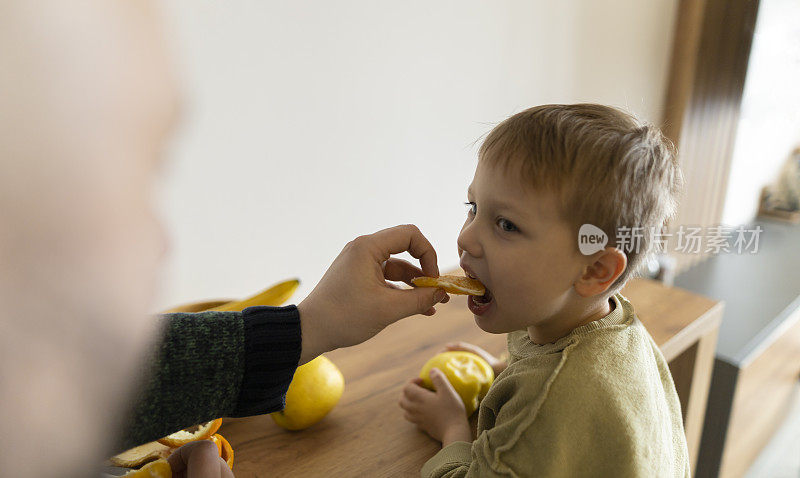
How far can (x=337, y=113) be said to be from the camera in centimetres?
135

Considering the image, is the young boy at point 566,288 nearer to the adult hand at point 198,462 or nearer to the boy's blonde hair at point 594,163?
the boy's blonde hair at point 594,163

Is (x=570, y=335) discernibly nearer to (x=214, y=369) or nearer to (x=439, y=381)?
(x=439, y=381)

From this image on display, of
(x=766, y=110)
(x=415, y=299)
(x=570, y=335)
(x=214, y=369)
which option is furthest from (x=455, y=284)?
(x=766, y=110)

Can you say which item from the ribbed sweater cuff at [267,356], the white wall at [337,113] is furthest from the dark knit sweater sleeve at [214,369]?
the white wall at [337,113]

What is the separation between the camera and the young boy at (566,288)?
0.58m

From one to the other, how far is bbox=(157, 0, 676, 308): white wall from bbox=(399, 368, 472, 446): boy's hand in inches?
22.8

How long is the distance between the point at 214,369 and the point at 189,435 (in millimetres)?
154

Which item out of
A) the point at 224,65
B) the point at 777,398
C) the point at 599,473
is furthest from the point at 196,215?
the point at 777,398

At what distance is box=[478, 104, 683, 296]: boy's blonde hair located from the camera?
60 centimetres

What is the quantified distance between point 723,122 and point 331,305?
2.22 m

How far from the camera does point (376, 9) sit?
4.40 feet

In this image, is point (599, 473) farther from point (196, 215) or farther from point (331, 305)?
point (196, 215)

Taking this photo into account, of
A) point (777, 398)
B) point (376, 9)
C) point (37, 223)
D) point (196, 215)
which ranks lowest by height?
point (777, 398)

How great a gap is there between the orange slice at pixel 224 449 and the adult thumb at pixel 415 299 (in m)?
0.27
